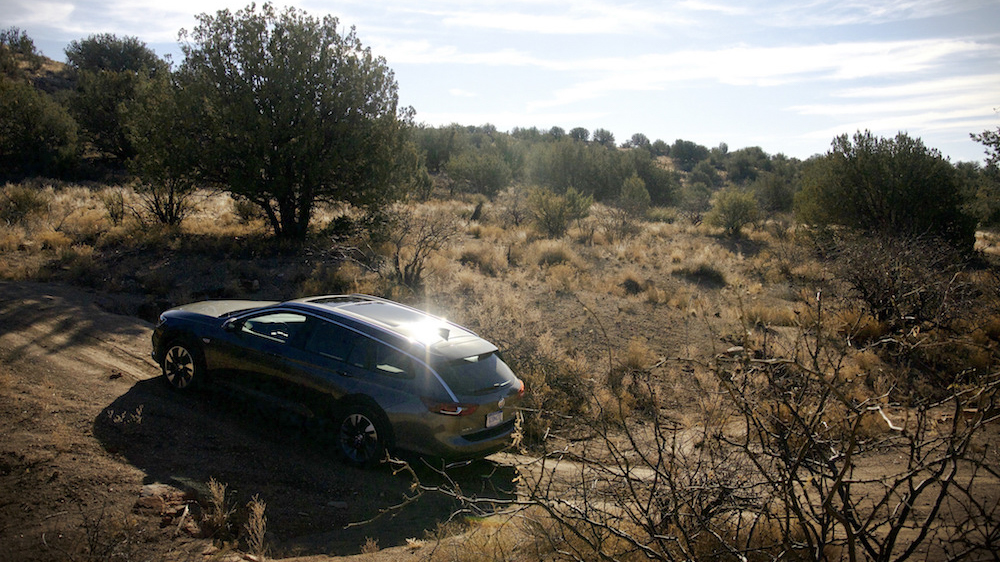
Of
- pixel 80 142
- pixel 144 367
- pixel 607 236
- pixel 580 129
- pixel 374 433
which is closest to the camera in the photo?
pixel 374 433

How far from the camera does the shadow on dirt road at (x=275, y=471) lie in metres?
4.93

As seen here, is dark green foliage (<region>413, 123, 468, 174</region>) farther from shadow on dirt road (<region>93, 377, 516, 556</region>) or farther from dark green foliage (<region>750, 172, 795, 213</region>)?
shadow on dirt road (<region>93, 377, 516, 556</region>)

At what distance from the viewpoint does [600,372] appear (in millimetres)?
10266

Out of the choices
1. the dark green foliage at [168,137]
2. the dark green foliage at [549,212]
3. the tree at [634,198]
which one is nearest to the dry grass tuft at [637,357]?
the dark green foliage at [168,137]

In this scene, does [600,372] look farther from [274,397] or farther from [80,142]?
[80,142]

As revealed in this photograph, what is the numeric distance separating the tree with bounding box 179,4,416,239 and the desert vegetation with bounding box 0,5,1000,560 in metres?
0.07

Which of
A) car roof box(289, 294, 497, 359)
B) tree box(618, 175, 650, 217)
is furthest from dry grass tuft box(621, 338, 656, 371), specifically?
tree box(618, 175, 650, 217)

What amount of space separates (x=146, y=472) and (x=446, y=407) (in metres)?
2.72

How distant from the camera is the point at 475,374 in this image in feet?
19.7

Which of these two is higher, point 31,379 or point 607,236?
point 607,236

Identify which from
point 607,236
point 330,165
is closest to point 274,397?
point 330,165

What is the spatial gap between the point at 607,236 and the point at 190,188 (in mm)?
16874

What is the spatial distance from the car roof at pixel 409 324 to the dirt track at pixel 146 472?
4.56 ft

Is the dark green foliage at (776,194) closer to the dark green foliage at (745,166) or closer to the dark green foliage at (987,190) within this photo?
the dark green foliage at (987,190)
